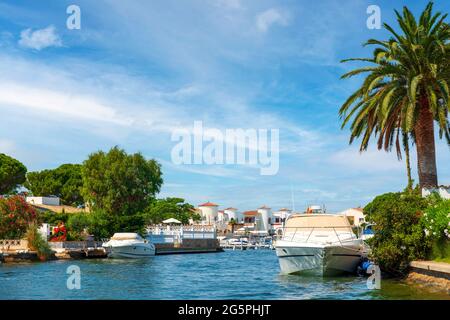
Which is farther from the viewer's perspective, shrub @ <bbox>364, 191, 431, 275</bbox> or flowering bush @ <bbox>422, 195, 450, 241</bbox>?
shrub @ <bbox>364, 191, 431, 275</bbox>

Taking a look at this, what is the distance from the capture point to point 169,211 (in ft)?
406

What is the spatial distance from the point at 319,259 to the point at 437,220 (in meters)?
7.37

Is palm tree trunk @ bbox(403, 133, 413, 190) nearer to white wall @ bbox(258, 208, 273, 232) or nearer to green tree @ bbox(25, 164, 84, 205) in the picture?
green tree @ bbox(25, 164, 84, 205)

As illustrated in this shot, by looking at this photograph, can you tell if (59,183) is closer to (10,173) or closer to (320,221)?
(10,173)

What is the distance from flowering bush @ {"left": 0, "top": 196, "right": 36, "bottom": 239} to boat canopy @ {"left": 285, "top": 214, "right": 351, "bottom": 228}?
3257 centimetres

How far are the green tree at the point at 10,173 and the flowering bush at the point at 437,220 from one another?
81.8 metres

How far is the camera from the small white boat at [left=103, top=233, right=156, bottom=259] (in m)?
60.7

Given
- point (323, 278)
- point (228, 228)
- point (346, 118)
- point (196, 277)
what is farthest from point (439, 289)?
point (228, 228)

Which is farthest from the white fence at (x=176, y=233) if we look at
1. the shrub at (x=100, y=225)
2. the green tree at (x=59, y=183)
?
the green tree at (x=59, y=183)

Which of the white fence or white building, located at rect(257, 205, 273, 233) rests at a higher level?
white building, located at rect(257, 205, 273, 233)

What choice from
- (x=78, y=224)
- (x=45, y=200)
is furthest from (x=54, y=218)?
(x=45, y=200)

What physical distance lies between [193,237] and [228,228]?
229ft

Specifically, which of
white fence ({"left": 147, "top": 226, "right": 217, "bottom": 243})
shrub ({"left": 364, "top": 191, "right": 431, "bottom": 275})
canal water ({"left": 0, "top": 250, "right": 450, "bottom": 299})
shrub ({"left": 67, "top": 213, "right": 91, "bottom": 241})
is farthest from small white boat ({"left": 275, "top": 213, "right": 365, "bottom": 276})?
white fence ({"left": 147, "top": 226, "right": 217, "bottom": 243})

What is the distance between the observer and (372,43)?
3006cm
